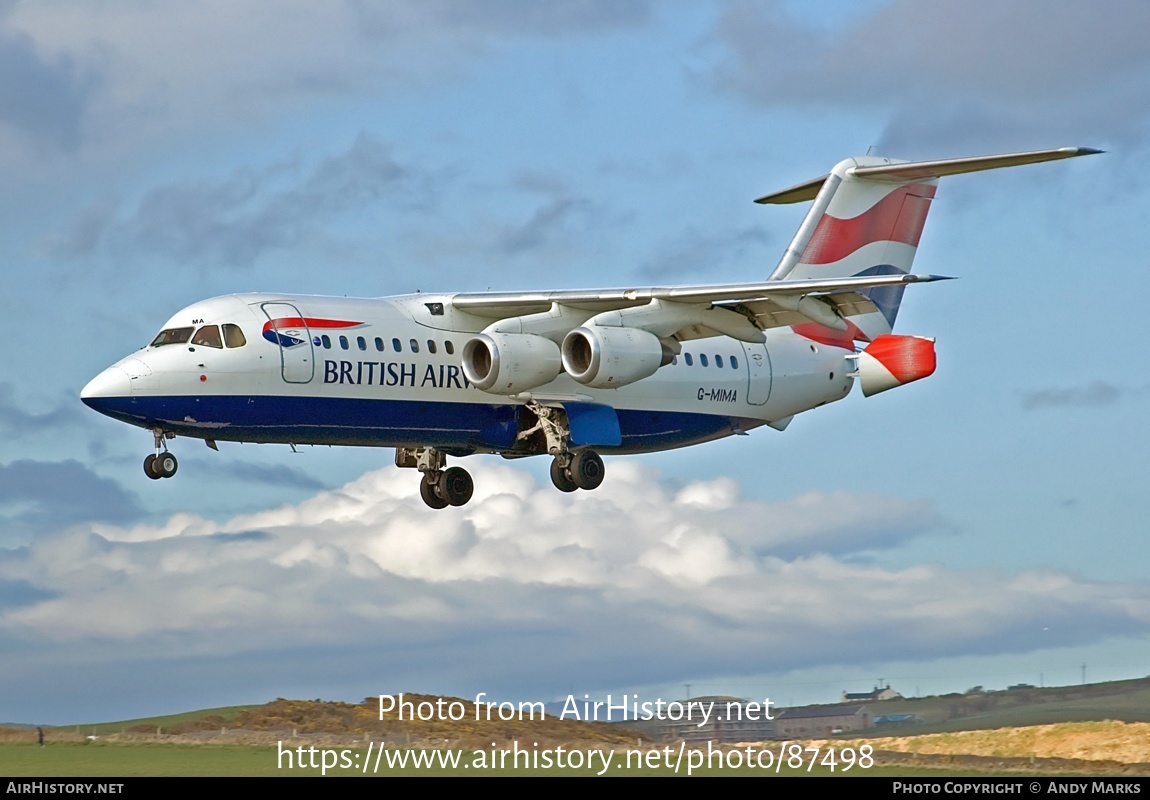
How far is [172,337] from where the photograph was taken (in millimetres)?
25984

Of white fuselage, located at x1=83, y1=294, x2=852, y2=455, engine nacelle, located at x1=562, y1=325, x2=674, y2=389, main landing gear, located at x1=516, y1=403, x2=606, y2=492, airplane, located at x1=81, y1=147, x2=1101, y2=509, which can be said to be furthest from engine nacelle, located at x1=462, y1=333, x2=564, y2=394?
main landing gear, located at x1=516, y1=403, x2=606, y2=492

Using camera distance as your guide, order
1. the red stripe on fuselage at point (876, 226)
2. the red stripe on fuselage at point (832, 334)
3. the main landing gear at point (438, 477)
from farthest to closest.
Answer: the red stripe on fuselage at point (876, 226), the red stripe on fuselage at point (832, 334), the main landing gear at point (438, 477)

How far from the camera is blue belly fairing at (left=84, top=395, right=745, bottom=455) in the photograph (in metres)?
25.5

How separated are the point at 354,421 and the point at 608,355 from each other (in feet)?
11.7

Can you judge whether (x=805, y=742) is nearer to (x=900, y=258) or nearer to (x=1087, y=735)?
(x=1087, y=735)

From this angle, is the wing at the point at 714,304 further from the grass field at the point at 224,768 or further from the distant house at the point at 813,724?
the grass field at the point at 224,768

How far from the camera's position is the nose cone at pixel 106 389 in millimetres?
25203

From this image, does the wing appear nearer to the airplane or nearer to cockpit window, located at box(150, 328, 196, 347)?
the airplane

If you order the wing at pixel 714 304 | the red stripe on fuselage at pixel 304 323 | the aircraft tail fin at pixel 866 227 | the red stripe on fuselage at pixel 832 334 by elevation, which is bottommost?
the red stripe on fuselage at pixel 304 323

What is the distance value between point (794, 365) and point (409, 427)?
269 inches

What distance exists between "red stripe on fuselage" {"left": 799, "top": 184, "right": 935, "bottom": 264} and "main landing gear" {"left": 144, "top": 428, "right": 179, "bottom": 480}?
11.0m

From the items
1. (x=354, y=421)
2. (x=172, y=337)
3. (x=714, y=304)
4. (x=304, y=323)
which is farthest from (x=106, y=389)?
(x=714, y=304)

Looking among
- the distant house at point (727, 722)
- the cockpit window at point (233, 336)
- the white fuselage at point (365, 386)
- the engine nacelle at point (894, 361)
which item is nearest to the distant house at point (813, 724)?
the distant house at point (727, 722)

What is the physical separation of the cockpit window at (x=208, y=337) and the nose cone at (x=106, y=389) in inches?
42.4
